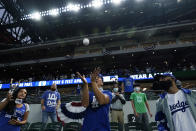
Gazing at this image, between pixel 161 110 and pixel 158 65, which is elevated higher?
pixel 158 65

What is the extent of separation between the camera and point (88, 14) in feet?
63.8

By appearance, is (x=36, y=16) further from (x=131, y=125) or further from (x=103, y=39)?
(x=131, y=125)

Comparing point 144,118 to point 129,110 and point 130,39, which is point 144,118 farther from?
point 130,39

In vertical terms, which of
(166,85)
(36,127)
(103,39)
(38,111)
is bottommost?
(36,127)

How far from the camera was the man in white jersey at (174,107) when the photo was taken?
2.09 meters

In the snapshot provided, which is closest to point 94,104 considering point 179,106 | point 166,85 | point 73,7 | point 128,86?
point 166,85

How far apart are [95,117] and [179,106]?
1366 millimetres

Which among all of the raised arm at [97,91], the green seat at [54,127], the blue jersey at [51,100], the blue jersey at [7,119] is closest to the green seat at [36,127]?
the green seat at [54,127]

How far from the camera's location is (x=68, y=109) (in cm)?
606

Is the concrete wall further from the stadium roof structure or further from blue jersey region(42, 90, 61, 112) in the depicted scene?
the stadium roof structure

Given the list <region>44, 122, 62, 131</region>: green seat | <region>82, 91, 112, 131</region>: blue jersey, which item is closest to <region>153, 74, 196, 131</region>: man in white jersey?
<region>82, 91, 112, 131</region>: blue jersey

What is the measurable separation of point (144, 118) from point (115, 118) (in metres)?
1.12

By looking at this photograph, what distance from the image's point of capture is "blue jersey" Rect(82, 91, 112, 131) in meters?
2.02

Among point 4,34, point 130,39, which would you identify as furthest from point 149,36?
point 4,34
